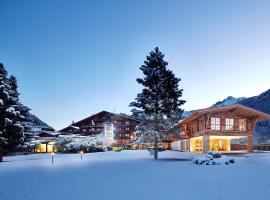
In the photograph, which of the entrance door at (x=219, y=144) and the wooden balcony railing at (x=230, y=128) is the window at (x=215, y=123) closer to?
the wooden balcony railing at (x=230, y=128)

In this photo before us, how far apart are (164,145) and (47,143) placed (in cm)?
2573

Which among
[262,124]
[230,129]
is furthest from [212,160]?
[262,124]

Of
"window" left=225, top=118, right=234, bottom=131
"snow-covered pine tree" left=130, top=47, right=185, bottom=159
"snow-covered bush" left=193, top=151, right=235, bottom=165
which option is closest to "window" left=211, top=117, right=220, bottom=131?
"window" left=225, top=118, right=234, bottom=131

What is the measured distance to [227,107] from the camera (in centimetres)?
3600

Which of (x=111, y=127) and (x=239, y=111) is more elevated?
(x=239, y=111)

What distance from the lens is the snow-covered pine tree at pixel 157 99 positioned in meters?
29.4

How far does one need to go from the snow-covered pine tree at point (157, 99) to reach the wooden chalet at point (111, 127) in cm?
3989

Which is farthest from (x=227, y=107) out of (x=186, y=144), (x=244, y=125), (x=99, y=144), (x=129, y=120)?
(x=129, y=120)

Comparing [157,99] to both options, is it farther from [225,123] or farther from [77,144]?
[77,144]

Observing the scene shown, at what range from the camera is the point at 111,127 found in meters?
71.1

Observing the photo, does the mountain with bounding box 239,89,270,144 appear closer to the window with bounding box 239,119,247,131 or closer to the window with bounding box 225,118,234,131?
the window with bounding box 239,119,247,131

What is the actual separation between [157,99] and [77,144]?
22.7 m

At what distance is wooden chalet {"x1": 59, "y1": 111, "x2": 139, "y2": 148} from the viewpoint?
232 feet

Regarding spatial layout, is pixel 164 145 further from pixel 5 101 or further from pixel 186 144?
pixel 5 101
